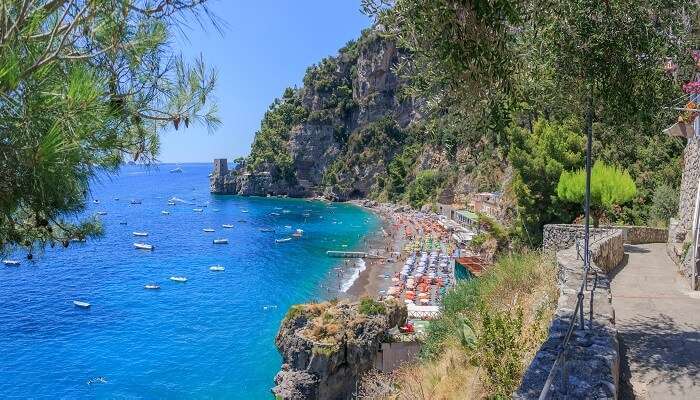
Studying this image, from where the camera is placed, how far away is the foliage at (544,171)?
2217 cm

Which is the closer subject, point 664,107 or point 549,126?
point 664,107

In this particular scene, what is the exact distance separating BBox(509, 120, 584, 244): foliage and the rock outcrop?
9159 mm

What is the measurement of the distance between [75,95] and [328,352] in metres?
14.6

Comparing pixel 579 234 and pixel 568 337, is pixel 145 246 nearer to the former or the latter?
pixel 579 234

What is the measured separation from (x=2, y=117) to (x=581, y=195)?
2033 cm

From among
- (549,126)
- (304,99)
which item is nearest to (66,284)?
(549,126)

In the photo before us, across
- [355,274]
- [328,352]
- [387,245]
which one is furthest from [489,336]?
[387,245]

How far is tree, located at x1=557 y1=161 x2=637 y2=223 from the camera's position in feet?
63.1

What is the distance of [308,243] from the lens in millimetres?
53594

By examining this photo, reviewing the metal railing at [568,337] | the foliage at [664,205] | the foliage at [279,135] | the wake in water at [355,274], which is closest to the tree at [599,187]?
the foliage at [664,205]

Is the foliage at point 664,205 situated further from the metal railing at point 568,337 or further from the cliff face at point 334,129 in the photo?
the cliff face at point 334,129

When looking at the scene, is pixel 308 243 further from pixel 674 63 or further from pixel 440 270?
pixel 674 63

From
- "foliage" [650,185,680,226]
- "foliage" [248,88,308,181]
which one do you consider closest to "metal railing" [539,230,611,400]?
"foliage" [650,185,680,226]

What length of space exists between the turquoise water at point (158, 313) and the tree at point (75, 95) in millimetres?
597
